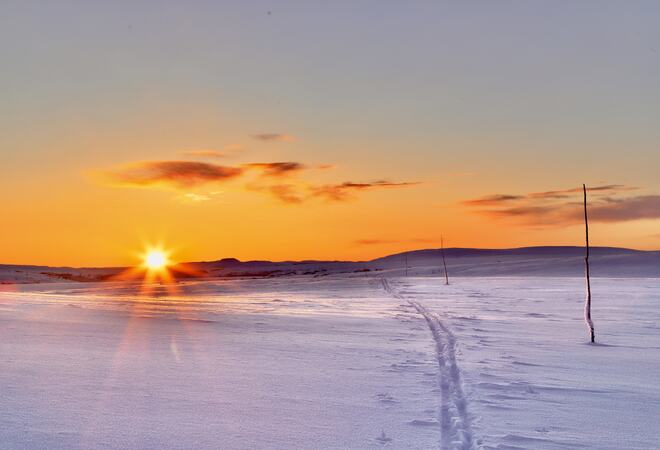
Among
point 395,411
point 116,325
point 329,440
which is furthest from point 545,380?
point 116,325

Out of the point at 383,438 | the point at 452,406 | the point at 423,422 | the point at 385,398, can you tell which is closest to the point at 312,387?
the point at 385,398

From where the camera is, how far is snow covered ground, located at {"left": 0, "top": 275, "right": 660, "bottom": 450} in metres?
5.38

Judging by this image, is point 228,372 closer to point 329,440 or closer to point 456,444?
point 329,440

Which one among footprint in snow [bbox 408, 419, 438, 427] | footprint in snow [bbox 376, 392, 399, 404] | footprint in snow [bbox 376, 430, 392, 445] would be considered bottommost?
footprint in snow [bbox 376, 430, 392, 445]

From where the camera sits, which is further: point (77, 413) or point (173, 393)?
point (173, 393)

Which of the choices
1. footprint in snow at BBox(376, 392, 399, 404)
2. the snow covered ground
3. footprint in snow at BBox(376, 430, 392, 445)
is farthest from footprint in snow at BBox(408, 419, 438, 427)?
footprint in snow at BBox(376, 392, 399, 404)

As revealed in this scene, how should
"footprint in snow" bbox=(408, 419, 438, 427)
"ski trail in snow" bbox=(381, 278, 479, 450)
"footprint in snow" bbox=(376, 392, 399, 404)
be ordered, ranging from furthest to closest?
"footprint in snow" bbox=(376, 392, 399, 404) → "footprint in snow" bbox=(408, 419, 438, 427) → "ski trail in snow" bbox=(381, 278, 479, 450)

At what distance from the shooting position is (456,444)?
17.0 feet

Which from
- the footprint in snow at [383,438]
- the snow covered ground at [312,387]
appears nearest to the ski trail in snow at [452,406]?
the snow covered ground at [312,387]

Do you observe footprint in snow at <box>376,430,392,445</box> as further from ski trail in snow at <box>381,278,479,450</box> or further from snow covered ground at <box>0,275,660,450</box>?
ski trail in snow at <box>381,278,479,450</box>

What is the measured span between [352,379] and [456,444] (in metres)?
2.93

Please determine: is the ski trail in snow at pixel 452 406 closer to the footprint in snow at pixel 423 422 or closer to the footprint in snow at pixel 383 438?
the footprint in snow at pixel 423 422

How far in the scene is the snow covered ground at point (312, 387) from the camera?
5379 millimetres

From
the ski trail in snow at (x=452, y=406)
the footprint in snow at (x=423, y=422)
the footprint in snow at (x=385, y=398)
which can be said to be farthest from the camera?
the footprint in snow at (x=385, y=398)
